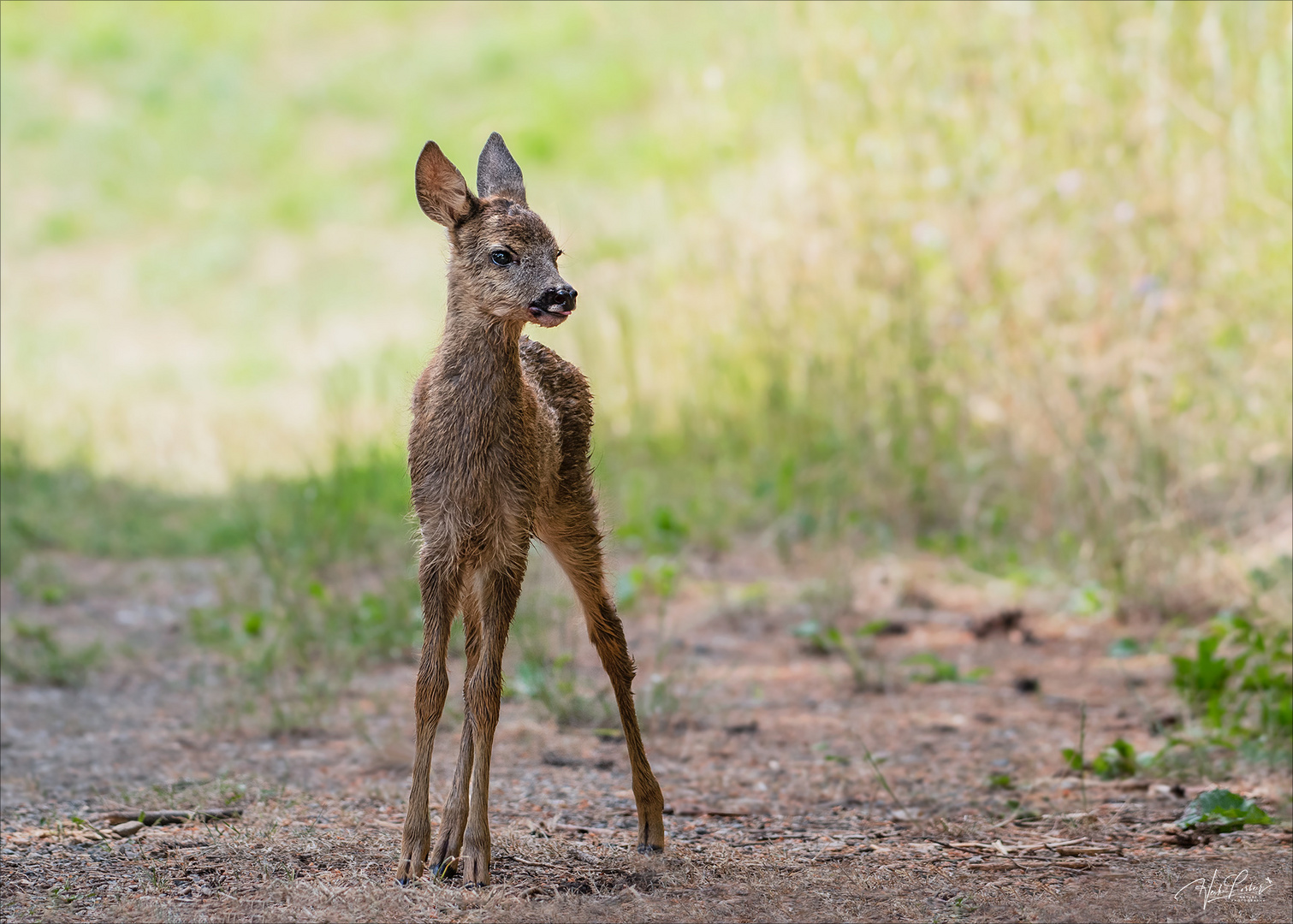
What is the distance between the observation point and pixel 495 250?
3627 mm

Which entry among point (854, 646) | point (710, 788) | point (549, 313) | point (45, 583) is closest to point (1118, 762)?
point (710, 788)

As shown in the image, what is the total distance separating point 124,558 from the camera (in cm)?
813

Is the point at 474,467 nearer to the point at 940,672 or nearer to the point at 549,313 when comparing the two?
the point at 549,313

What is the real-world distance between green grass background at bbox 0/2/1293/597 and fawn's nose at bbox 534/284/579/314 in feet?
4.50

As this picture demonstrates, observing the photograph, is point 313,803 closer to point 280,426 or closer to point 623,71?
point 280,426

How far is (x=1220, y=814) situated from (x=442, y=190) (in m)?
2.84

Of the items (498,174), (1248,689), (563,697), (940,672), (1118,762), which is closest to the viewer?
(498,174)

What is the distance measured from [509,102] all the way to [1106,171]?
11.7m

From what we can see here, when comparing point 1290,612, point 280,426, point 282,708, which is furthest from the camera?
point 280,426

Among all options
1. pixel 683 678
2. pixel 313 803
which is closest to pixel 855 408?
pixel 683 678

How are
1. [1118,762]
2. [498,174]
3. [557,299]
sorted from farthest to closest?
[1118,762]
[498,174]
[557,299]

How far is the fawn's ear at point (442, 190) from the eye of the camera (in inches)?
144

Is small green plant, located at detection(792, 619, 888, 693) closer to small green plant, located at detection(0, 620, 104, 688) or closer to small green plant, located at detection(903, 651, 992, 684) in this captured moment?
small green plant, located at detection(903, 651, 992, 684)
